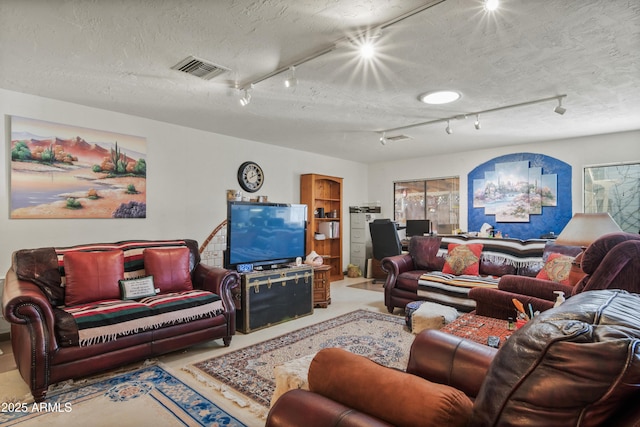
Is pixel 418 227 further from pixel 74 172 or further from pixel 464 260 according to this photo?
pixel 74 172

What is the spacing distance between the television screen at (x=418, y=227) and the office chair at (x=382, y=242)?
0.67 m

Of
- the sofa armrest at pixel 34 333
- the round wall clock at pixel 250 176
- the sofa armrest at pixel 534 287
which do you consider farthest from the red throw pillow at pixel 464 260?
the sofa armrest at pixel 34 333

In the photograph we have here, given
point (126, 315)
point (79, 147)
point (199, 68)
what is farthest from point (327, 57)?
point (79, 147)

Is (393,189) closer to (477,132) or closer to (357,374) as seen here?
(477,132)

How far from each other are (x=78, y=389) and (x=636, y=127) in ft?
22.5

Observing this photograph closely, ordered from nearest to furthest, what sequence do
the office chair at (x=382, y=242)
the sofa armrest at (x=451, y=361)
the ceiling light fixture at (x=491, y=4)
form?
the sofa armrest at (x=451, y=361), the ceiling light fixture at (x=491, y=4), the office chair at (x=382, y=242)

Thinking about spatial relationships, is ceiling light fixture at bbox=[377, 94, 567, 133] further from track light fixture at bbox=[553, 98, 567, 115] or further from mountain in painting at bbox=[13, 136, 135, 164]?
mountain in painting at bbox=[13, 136, 135, 164]

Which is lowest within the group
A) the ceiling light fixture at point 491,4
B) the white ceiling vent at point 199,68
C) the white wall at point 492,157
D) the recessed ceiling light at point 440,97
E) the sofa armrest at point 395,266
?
the sofa armrest at point 395,266


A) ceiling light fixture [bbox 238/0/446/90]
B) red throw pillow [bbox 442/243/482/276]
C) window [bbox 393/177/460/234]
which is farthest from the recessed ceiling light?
window [bbox 393/177/460/234]

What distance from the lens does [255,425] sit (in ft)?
6.57

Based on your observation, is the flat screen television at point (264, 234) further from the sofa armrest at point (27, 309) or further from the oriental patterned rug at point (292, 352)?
the sofa armrest at point (27, 309)

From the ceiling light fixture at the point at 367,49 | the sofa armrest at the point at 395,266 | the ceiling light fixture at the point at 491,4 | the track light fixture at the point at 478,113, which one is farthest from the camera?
the sofa armrest at the point at 395,266

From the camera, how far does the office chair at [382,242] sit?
6.20 metres

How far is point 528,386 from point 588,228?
8.22ft
